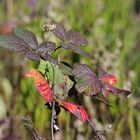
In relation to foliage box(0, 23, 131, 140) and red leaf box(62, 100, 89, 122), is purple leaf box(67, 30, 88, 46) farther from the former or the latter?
red leaf box(62, 100, 89, 122)

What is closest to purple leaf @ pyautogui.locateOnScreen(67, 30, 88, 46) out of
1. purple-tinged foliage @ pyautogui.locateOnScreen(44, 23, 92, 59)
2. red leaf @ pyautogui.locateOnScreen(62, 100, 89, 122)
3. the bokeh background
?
purple-tinged foliage @ pyautogui.locateOnScreen(44, 23, 92, 59)

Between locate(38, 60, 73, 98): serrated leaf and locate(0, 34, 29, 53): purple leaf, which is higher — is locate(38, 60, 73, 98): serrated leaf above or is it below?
Result: below

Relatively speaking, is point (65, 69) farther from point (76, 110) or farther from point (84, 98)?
point (84, 98)

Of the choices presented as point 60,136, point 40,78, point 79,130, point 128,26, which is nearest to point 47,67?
point 40,78

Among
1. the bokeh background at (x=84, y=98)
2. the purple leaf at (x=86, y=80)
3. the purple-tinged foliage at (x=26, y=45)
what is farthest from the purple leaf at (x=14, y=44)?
the bokeh background at (x=84, y=98)

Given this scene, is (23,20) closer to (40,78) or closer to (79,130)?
(79,130)

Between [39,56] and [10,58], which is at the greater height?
[39,56]
